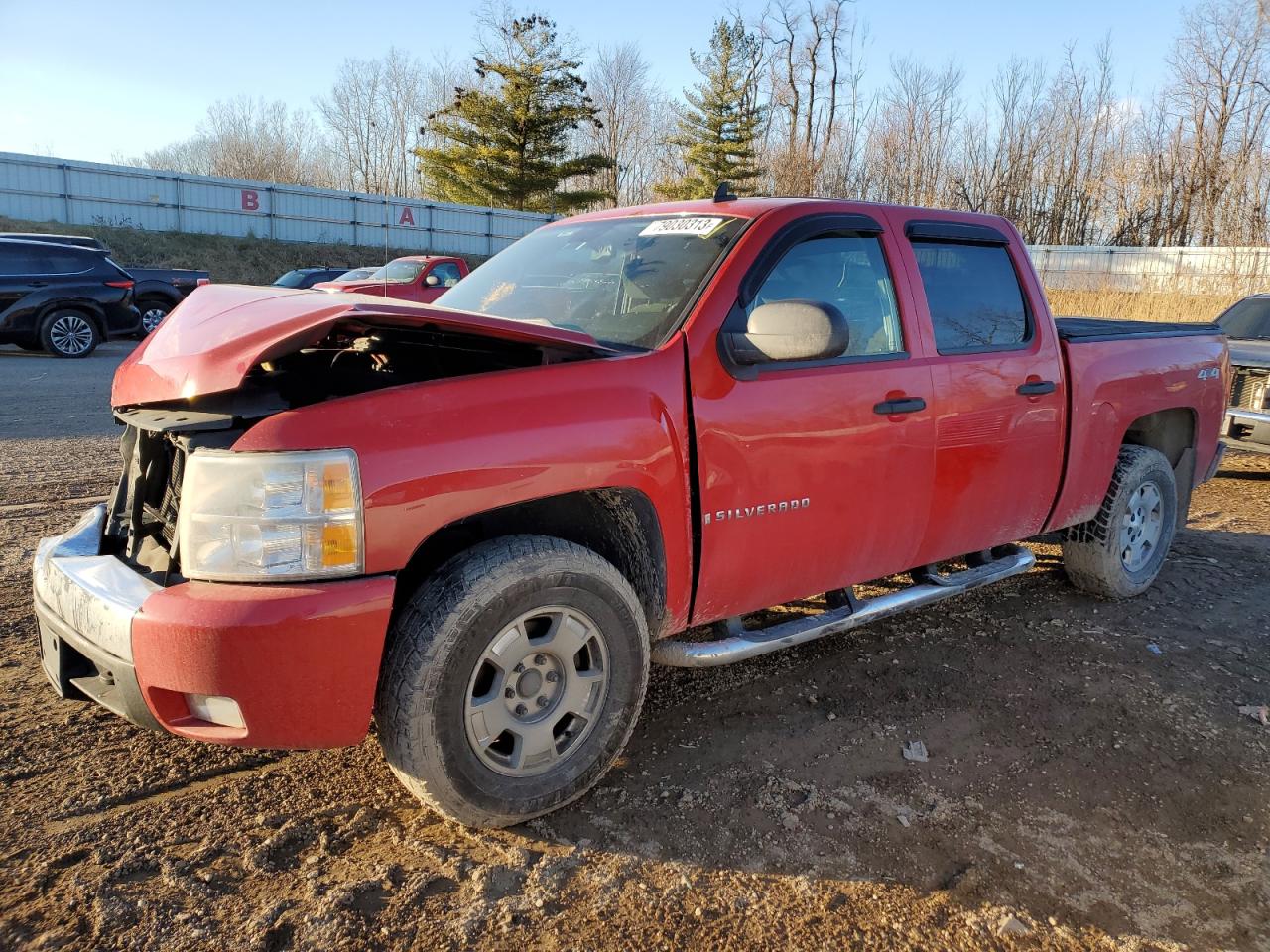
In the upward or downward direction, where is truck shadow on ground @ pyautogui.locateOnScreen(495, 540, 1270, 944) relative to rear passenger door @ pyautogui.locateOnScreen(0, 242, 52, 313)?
downward

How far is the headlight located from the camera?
2186 millimetres

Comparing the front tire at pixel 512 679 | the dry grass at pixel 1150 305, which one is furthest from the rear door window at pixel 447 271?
the front tire at pixel 512 679

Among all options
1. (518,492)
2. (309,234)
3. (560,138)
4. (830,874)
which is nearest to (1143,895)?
(830,874)

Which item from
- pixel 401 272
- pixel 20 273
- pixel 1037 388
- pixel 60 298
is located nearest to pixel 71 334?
pixel 60 298

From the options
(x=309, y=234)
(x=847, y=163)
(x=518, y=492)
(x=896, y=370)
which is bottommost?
(x=518, y=492)

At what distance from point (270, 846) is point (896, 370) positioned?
2.66 meters

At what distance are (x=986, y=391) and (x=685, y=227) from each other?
1.46m

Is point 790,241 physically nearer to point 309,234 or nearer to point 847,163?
point 309,234

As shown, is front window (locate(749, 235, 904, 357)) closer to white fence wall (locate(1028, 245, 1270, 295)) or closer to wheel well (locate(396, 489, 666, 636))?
wheel well (locate(396, 489, 666, 636))

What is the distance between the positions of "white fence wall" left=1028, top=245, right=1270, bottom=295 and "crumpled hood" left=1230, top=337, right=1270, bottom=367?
13.8 feet

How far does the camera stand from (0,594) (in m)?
4.19

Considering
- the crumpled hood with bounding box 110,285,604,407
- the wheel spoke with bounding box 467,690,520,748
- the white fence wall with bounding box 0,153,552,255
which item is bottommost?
the wheel spoke with bounding box 467,690,520,748

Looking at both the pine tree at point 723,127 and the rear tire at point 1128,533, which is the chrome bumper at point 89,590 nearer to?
the rear tire at point 1128,533

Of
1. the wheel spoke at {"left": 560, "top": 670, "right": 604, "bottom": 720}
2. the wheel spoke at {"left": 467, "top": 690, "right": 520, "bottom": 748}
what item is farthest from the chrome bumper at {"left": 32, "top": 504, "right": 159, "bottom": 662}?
the wheel spoke at {"left": 560, "top": 670, "right": 604, "bottom": 720}
